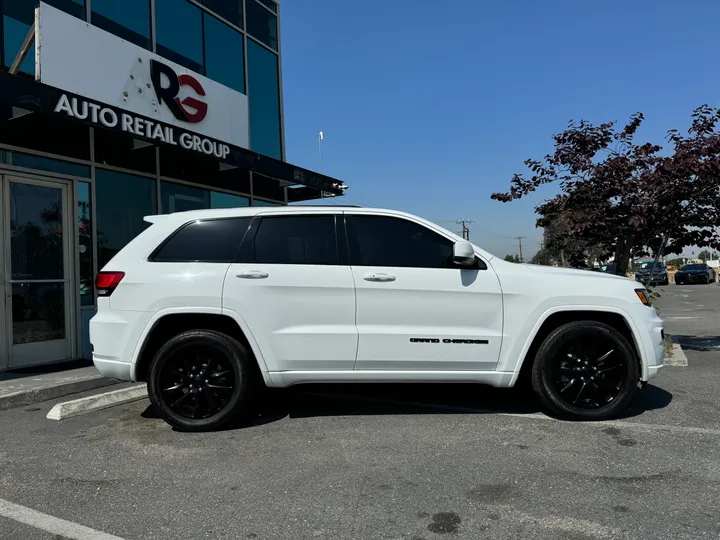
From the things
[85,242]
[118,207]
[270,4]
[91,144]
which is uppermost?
[270,4]

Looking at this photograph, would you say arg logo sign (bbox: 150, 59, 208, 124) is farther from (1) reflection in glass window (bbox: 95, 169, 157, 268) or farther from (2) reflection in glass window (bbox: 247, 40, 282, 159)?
(2) reflection in glass window (bbox: 247, 40, 282, 159)

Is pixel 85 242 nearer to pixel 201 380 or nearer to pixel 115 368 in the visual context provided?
pixel 115 368

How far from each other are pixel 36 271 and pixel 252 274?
464 cm

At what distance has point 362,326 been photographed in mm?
4562

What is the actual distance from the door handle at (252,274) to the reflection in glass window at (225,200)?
19.6ft

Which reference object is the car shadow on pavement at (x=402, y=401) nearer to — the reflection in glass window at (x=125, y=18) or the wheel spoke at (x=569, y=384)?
the wheel spoke at (x=569, y=384)

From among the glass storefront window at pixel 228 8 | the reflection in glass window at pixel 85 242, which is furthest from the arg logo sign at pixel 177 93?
the glass storefront window at pixel 228 8

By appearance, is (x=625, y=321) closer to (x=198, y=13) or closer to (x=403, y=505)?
(x=403, y=505)

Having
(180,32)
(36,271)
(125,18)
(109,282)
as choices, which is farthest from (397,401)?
(180,32)

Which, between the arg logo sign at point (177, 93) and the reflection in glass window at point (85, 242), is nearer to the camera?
the reflection in glass window at point (85, 242)

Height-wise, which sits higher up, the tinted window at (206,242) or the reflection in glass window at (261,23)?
the reflection in glass window at (261,23)

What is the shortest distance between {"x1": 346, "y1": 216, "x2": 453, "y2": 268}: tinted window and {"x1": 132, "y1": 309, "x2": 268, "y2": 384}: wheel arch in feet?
3.68

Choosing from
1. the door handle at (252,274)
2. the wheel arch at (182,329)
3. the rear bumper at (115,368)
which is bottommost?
the rear bumper at (115,368)

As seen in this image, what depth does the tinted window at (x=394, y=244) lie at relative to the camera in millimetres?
4699
